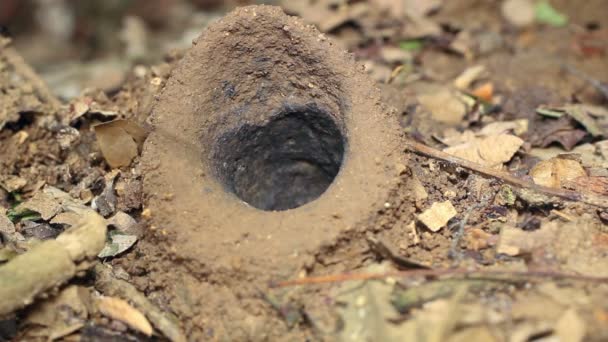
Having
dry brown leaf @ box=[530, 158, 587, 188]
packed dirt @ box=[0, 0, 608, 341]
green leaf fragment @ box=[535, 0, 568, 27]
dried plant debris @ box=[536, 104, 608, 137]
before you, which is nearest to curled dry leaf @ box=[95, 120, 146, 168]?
packed dirt @ box=[0, 0, 608, 341]

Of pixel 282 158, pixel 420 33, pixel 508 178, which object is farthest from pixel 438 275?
pixel 420 33

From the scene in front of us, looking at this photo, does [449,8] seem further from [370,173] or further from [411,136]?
[370,173]

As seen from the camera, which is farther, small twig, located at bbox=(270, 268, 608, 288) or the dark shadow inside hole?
the dark shadow inside hole

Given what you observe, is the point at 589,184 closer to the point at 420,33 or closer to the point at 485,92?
the point at 485,92

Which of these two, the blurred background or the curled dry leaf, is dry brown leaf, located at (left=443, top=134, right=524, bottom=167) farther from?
the curled dry leaf

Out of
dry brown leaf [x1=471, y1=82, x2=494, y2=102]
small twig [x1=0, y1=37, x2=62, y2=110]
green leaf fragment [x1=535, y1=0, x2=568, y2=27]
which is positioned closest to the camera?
small twig [x1=0, y1=37, x2=62, y2=110]

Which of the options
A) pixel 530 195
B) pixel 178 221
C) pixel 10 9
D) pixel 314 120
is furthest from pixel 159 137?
pixel 10 9
